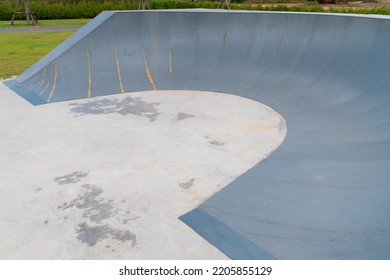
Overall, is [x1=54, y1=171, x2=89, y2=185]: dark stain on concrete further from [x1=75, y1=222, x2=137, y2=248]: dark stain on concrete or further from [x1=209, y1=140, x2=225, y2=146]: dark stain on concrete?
[x1=209, y1=140, x2=225, y2=146]: dark stain on concrete

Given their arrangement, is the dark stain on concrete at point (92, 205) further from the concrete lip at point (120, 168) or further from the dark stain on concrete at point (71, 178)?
the dark stain on concrete at point (71, 178)

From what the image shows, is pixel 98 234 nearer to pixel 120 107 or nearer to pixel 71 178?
pixel 71 178

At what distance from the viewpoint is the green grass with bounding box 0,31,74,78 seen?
14116 millimetres

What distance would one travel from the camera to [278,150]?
20.4 feet

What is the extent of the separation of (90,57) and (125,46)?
1.29m

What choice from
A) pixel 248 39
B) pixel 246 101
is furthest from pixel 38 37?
pixel 246 101

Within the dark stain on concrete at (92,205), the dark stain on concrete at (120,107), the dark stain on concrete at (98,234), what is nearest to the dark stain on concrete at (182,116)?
the dark stain on concrete at (120,107)

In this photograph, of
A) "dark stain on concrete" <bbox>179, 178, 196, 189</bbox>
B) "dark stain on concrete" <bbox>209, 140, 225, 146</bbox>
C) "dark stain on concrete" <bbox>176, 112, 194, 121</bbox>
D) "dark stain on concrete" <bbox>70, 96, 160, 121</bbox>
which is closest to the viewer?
"dark stain on concrete" <bbox>179, 178, 196, 189</bbox>

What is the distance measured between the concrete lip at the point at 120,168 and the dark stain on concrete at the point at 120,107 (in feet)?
0.09

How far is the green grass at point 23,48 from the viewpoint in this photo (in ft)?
46.3

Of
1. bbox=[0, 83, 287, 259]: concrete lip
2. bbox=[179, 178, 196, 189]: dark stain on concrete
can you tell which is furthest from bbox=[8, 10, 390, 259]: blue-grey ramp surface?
bbox=[179, 178, 196, 189]: dark stain on concrete

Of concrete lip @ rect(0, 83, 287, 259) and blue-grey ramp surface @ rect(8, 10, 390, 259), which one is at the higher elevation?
blue-grey ramp surface @ rect(8, 10, 390, 259)

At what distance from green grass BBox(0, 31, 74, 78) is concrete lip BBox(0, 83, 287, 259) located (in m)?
5.42

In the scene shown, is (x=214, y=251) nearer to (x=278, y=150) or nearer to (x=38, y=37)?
(x=278, y=150)
